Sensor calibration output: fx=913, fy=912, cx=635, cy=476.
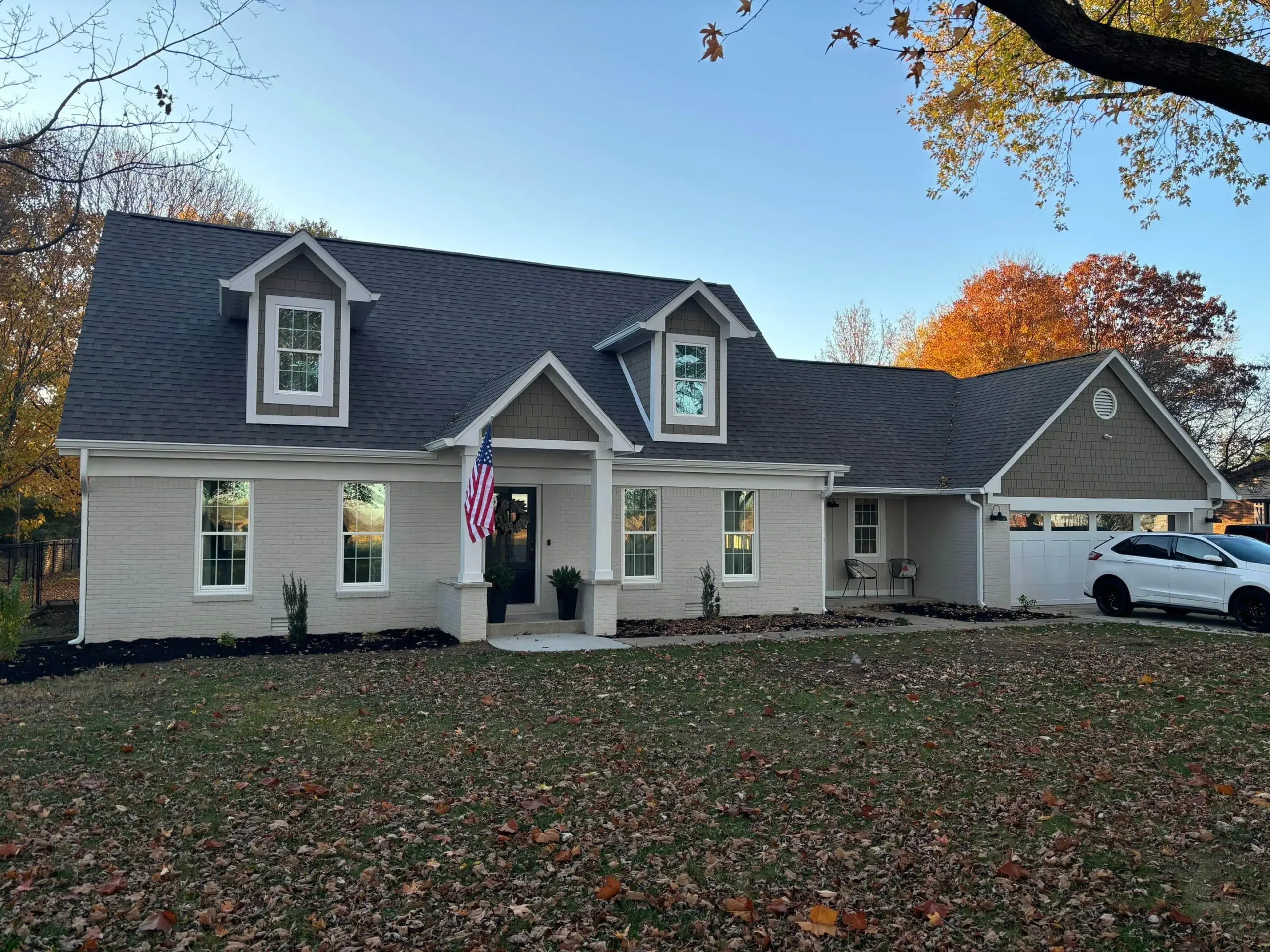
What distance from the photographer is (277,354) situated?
1495 centimetres

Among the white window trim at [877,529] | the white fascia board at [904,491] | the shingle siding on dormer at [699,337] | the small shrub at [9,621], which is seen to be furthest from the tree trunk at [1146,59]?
the white window trim at [877,529]

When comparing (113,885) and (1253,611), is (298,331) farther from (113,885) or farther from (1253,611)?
(1253,611)

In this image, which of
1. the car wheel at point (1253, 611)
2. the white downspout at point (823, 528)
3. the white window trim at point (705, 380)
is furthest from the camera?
the white downspout at point (823, 528)

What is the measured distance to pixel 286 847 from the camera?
18.3ft

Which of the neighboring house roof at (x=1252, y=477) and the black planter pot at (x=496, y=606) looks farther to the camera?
the neighboring house roof at (x=1252, y=477)

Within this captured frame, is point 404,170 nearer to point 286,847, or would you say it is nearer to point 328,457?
point 328,457

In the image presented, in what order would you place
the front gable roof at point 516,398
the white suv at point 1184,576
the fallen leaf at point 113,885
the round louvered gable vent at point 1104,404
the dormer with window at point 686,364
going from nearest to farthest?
1. the fallen leaf at point 113,885
2. the front gable roof at point 516,398
3. the white suv at point 1184,576
4. the dormer with window at point 686,364
5. the round louvered gable vent at point 1104,404

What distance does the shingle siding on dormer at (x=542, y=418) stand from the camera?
14.7 metres

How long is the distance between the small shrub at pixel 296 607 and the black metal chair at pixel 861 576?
12150mm

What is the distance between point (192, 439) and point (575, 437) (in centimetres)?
587

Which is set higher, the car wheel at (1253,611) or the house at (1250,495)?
the house at (1250,495)

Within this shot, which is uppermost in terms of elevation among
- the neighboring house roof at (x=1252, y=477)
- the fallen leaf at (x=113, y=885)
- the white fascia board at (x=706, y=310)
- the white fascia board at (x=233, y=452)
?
the white fascia board at (x=706, y=310)

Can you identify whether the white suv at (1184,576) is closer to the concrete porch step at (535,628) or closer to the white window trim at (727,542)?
the white window trim at (727,542)

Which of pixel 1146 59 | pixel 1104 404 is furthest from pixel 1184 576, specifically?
pixel 1146 59
